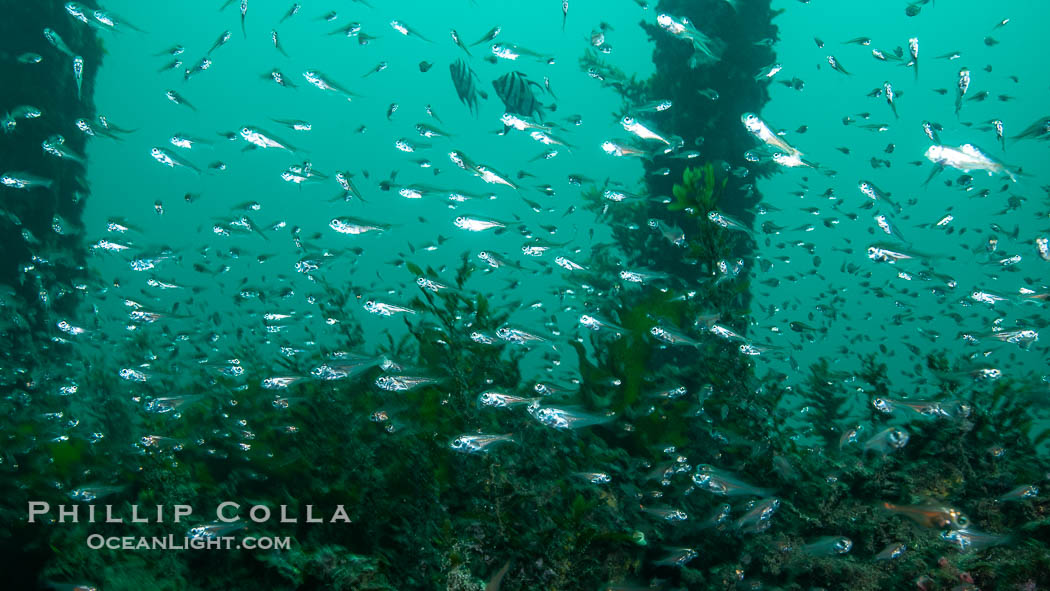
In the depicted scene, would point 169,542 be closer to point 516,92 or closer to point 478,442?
point 478,442

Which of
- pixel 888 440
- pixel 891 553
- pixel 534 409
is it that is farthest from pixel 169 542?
pixel 888 440

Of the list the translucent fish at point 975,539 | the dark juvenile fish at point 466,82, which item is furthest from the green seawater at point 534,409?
the dark juvenile fish at point 466,82

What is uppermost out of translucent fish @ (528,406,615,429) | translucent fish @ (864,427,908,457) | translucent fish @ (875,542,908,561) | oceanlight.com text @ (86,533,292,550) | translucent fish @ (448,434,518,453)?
translucent fish @ (528,406,615,429)

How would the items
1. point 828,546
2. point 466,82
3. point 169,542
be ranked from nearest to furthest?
point 828,546, point 169,542, point 466,82

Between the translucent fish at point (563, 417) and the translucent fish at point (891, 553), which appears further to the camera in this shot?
the translucent fish at point (563, 417)

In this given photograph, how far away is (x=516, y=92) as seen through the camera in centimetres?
800

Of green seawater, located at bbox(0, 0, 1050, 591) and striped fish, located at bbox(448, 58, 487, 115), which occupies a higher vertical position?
striped fish, located at bbox(448, 58, 487, 115)

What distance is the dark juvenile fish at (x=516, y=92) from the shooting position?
793cm

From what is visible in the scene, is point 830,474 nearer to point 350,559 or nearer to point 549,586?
point 549,586

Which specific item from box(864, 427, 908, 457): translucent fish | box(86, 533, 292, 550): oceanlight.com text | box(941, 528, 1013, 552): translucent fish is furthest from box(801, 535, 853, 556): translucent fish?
box(86, 533, 292, 550): oceanlight.com text

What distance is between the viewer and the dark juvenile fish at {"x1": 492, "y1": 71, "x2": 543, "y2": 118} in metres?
7.93

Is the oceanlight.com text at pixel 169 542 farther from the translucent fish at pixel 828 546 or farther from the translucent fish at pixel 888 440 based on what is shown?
the translucent fish at pixel 888 440

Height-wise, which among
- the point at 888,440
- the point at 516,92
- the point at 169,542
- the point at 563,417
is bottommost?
the point at 169,542

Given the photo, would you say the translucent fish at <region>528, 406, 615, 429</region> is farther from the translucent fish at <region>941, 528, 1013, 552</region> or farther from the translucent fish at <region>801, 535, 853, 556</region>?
the translucent fish at <region>941, 528, 1013, 552</region>
